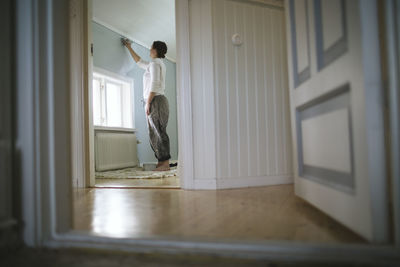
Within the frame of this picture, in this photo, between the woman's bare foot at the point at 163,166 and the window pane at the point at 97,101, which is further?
the window pane at the point at 97,101

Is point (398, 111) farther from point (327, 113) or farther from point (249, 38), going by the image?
point (249, 38)

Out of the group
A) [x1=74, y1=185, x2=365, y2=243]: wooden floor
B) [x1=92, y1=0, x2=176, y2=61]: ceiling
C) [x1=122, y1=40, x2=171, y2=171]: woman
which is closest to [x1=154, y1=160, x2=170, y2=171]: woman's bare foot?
[x1=122, y1=40, x2=171, y2=171]: woman

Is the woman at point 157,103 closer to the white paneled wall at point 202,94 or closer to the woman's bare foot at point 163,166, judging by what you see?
the woman's bare foot at point 163,166

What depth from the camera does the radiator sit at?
153 inches

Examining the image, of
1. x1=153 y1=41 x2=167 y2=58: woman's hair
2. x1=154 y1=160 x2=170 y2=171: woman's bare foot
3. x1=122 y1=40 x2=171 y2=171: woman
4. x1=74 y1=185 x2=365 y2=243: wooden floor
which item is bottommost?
x1=74 y1=185 x2=365 y2=243: wooden floor

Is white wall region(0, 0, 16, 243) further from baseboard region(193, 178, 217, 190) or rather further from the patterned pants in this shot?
the patterned pants

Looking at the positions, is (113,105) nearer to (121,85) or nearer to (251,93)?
(121,85)

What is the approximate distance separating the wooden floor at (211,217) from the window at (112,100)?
2573 millimetres

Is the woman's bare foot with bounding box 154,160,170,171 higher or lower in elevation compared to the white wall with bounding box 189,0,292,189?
lower

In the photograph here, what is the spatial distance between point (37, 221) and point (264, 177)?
5.87ft

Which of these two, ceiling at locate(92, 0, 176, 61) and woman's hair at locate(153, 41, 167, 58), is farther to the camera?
ceiling at locate(92, 0, 176, 61)

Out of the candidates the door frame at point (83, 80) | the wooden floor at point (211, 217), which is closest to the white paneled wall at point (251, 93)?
the door frame at point (83, 80)

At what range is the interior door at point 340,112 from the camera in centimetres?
77

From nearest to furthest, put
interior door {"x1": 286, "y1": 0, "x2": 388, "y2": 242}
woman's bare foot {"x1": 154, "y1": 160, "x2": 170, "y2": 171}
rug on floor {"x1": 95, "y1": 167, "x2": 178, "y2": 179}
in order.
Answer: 1. interior door {"x1": 286, "y1": 0, "x2": 388, "y2": 242}
2. rug on floor {"x1": 95, "y1": 167, "x2": 178, "y2": 179}
3. woman's bare foot {"x1": 154, "y1": 160, "x2": 170, "y2": 171}
